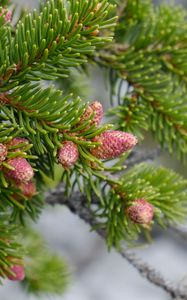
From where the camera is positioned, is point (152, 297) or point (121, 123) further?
point (152, 297)

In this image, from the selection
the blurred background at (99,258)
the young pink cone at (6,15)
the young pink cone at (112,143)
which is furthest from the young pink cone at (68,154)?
the blurred background at (99,258)

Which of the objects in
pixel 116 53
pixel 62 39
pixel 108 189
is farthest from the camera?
pixel 116 53

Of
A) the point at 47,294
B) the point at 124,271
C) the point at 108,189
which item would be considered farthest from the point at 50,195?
the point at 124,271

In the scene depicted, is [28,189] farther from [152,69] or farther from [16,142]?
[152,69]

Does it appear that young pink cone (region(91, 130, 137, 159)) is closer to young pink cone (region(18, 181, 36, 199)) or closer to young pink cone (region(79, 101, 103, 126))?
young pink cone (region(79, 101, 103, 126))

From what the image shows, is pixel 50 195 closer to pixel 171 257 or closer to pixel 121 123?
pixel 121 123

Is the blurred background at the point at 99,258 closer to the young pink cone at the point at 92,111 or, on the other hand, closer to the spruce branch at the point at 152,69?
the spruce branch at the point at 152,69

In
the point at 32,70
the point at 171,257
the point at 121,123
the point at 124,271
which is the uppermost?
the point at 32,70

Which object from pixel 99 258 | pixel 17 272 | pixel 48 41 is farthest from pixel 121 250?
pixel 99 258
